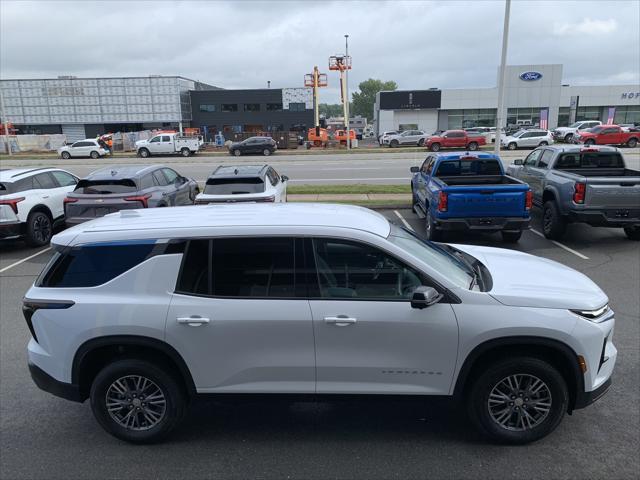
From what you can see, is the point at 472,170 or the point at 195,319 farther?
the point at 472,170

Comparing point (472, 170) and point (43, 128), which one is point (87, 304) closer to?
point (472, 170)

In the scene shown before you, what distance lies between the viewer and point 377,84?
155 metres

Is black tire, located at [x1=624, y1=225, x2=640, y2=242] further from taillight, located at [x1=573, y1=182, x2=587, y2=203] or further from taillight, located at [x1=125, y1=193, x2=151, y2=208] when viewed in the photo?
taillight, located at [x1=125, y1=193, x2=151, y2=208]

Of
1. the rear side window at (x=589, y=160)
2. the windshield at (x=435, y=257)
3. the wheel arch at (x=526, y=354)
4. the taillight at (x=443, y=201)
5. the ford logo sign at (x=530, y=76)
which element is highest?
the ford logo sign at (x=530, y=76)

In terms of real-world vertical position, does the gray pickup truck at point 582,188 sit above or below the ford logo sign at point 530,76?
below

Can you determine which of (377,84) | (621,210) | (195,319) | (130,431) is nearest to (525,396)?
(195,319)

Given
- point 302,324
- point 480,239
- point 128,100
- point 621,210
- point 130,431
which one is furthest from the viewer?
point 128,100

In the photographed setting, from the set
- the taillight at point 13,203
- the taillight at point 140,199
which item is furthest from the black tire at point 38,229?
the taillight at point 140,199

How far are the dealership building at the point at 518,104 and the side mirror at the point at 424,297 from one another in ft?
194

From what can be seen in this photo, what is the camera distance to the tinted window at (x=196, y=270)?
3527 mm

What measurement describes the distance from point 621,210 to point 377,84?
154088 millimetres

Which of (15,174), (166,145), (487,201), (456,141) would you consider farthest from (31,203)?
(456,141)

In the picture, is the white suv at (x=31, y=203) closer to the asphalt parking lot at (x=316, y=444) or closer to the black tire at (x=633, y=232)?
the asphalt parking lot at (x=316, y=444)

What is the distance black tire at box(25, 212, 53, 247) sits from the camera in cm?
1030
